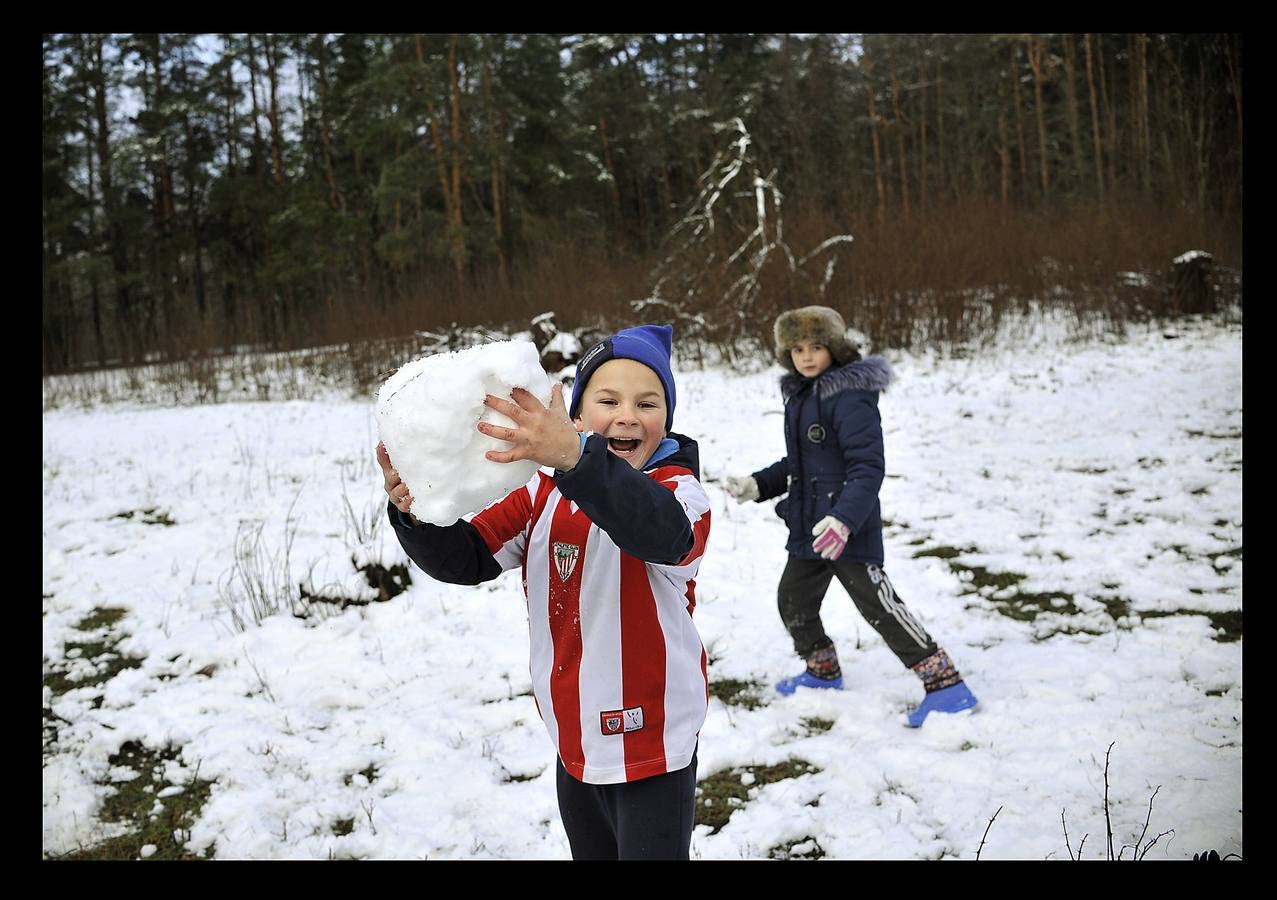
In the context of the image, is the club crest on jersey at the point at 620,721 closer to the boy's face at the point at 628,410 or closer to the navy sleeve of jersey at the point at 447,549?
the navy sleeve of jersey at the point at 447,549

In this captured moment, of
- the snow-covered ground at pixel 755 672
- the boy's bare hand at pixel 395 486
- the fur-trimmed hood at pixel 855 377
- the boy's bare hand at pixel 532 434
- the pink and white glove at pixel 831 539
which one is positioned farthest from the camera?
the fur-trimmed hood at pixel 855 377

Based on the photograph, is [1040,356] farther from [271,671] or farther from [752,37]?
[752,37]

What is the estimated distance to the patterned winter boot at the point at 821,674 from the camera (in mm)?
3496

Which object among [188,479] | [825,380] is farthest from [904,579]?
[188,479]

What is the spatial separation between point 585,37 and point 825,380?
2312 centimetres

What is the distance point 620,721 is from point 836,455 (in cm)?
195

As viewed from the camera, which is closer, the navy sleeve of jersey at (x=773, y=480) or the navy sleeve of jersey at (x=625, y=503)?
the navy sleeve of jersey at (x=625, y=503)

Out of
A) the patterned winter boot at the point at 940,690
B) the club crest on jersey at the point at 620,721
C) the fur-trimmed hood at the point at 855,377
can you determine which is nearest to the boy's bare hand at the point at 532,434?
the club crest on jersey at the point at 620,721

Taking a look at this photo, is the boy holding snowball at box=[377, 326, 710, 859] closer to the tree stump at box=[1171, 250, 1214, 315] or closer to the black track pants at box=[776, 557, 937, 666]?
the black track pants at box=[776, 557, 937, 666]

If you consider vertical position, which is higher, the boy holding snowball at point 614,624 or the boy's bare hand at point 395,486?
the boy's bare hand at point 395,486

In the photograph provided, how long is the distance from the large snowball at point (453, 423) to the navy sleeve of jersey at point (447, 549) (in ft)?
0.63

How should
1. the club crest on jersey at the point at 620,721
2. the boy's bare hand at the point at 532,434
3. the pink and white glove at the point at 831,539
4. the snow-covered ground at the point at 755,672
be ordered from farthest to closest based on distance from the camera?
the pink and white glove at the point at 831,539
the snow-covered ground at the point at 755,672
the club crest on jersey at the point at 620,721
the boy's bare hand at the point at 532,434

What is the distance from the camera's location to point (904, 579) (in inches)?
187
